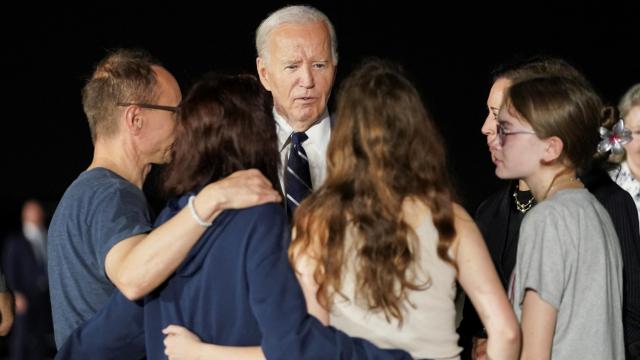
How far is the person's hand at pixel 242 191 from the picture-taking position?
196cm

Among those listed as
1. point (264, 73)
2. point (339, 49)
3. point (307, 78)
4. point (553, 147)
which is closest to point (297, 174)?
point (307, 78)

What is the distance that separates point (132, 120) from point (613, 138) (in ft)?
4.10

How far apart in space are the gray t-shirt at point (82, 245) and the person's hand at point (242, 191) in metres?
0.47

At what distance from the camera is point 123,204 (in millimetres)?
2383

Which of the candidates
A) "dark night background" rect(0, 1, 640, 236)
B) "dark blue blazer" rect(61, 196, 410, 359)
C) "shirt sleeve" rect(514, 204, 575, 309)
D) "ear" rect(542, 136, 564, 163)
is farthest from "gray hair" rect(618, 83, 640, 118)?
"dark night background" rect(0, 1, 640, 236)

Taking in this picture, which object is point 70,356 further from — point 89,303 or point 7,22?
point 7,22

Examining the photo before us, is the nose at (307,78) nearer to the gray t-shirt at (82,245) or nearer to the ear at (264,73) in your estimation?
the ear at (264,73)

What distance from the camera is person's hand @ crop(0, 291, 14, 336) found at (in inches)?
137

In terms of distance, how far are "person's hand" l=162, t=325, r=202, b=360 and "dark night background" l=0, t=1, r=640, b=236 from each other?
4038 mm

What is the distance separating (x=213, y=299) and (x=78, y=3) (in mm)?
4580

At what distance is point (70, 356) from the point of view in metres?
2.32

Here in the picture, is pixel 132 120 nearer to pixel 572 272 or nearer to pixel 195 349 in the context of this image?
pixel 195 349

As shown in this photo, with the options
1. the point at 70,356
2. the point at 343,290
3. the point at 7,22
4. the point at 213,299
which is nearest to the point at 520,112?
the point at 343,290

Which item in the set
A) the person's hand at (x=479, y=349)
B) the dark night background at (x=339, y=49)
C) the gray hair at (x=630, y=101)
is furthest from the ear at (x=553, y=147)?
the dark night background at (x=339, y=49)
